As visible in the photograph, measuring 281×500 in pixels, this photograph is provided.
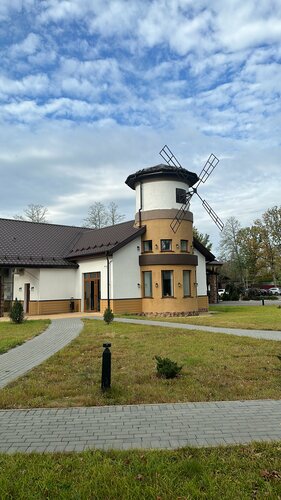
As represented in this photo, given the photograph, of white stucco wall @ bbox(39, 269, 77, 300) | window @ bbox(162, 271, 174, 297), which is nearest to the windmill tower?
window @ bbox(162, 271, 174, 297)

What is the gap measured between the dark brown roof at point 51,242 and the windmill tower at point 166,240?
1.38 m

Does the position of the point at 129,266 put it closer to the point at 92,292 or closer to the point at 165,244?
the point at 165,244

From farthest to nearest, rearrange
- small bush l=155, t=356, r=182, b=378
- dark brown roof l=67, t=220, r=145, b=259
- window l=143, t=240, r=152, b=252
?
window l=143, t=240, r=152, b=252, dark brown roof l=67, t=220, r=145, b=259, small bush l=155, t=356, r=182, b=378

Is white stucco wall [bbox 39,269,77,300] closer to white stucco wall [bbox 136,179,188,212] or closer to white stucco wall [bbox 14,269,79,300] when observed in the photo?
white stucco wall [bbox 14,269,79,300]

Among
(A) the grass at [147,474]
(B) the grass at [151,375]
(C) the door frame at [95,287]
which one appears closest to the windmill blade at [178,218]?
(C) the door frame at [95,287]

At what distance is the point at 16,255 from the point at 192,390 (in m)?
21.3

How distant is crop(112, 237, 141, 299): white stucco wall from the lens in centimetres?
2422

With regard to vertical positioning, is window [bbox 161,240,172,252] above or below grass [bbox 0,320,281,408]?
above

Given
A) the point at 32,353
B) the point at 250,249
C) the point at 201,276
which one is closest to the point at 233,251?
the point at 250,249

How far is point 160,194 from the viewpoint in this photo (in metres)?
25.2

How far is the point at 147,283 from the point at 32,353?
15.2 meters

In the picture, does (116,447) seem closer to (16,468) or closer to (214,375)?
(16,468)

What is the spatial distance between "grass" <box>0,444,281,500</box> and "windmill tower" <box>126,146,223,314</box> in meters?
20.3

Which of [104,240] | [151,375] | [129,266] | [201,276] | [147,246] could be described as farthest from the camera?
→ [201,276]
